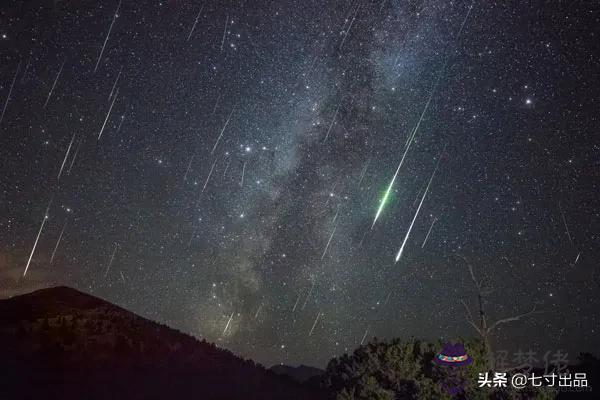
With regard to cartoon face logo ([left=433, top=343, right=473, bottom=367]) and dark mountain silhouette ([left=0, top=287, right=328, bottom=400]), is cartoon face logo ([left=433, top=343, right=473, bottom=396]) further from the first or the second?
dark mountain silhouette ([left=0, top=287, right=328, bottom=400])

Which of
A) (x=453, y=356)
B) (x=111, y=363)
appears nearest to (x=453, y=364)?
(x=453, y=356)

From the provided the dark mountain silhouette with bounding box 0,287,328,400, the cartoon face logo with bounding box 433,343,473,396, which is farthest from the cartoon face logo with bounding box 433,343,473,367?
the dark mountain silhouette with bounding box 0,287,328,400

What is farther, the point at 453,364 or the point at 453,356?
the point at 453,356

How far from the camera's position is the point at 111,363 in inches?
742

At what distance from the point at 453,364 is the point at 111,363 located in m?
15.8

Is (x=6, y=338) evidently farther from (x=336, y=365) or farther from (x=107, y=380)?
(x=336, y=365)

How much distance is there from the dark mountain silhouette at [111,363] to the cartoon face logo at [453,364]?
7.80 m

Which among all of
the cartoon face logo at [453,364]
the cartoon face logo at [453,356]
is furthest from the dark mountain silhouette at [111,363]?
the cartoon face logo at [453,356]

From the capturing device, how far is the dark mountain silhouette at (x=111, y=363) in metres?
15.9

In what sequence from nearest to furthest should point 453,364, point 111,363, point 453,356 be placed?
point 453,364
point 453,356
point 111,363

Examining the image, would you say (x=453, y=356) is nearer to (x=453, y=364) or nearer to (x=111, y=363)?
(x=453, y=364)

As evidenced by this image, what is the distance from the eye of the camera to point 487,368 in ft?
49.2

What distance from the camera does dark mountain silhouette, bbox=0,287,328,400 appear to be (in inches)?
624

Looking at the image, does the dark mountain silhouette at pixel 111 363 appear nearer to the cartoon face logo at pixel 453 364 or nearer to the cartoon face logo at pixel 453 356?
the cartoon face logo at pixel 453 364
